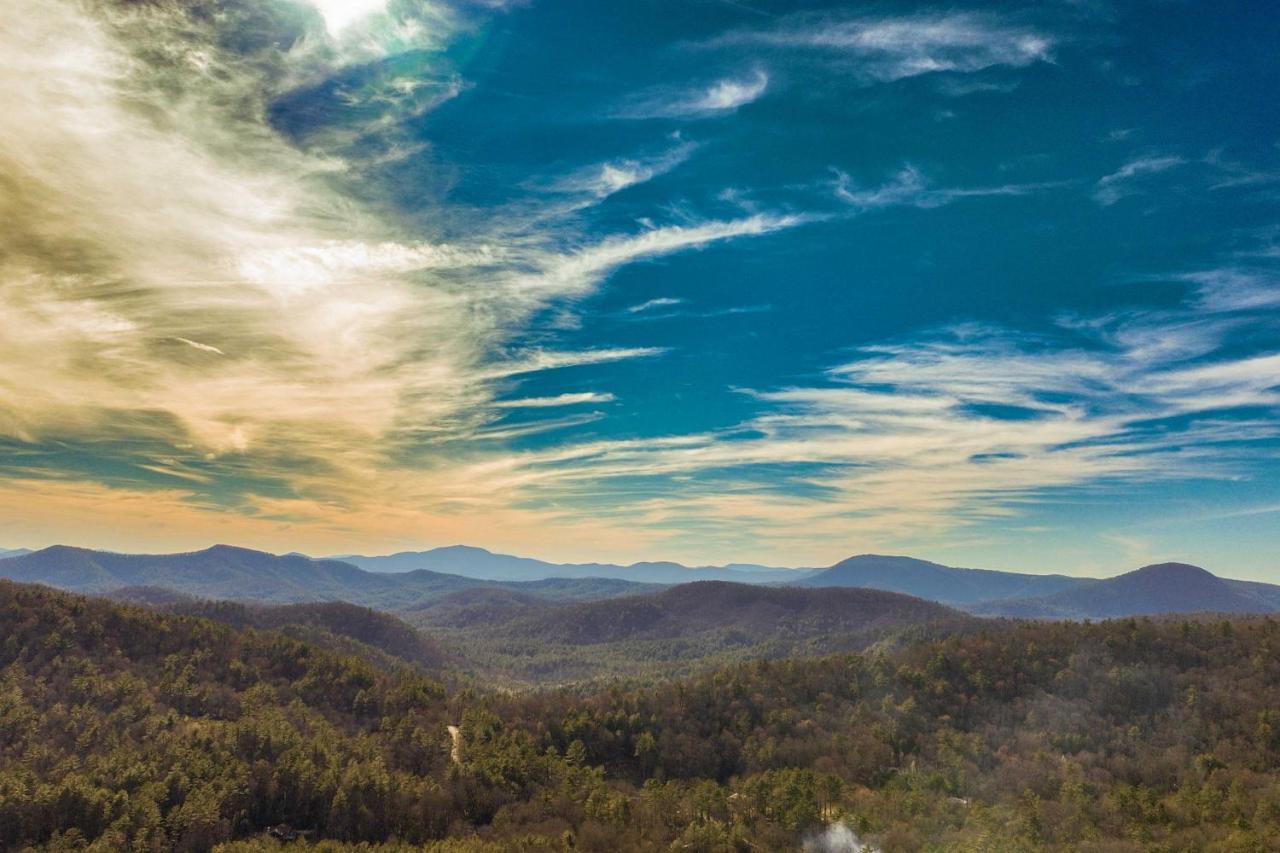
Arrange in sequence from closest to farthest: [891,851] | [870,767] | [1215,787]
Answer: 1. [891,851]
2. [1215,787]
3. [870,767]

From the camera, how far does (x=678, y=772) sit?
184625mm

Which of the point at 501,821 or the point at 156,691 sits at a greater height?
the point at 156,691

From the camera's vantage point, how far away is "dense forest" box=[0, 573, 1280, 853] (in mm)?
120875

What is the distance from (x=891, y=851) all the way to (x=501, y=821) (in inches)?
3196

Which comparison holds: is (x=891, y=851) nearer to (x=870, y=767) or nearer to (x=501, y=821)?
(x=870, y=767)

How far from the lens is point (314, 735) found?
179625mm

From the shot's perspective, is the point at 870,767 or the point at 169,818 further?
the point at 870,767

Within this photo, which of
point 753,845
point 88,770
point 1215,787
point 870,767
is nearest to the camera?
point 753,845

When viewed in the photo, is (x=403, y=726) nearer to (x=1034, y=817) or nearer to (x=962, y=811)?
(x=962, y=811)

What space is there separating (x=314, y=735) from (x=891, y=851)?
504ft

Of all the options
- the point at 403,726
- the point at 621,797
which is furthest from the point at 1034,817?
the point at 403,726

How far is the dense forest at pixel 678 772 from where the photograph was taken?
121 meters

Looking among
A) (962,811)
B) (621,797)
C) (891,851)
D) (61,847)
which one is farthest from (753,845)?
(61,847)

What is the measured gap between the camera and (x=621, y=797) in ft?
476
